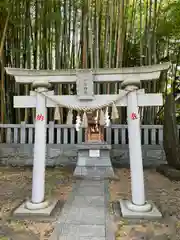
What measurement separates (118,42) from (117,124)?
181 cm

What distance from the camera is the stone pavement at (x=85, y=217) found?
7.38ft

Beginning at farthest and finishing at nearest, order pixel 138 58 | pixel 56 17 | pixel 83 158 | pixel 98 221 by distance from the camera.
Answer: pixel 138 58
pixel 56 17
pixel 83 158
pixel 98 221

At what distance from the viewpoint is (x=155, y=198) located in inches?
134

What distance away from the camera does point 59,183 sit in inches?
164

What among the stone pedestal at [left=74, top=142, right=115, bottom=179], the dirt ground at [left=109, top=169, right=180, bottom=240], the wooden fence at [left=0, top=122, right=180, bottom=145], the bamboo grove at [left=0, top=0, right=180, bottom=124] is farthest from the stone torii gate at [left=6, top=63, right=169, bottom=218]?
the wooden fence at [left=0, top=122, right=180, bottom=145]

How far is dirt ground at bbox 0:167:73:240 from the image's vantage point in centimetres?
238

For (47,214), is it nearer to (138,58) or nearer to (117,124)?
(117,124)

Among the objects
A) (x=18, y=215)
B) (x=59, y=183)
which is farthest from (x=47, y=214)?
(x=59, y=183)

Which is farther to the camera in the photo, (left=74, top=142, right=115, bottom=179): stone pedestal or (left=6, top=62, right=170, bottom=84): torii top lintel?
(left=74, top=142, right=115, bottom=179): stone pedestal

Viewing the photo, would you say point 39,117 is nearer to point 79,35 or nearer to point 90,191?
point 90,191

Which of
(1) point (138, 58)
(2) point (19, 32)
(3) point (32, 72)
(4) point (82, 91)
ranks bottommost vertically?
(4) point (82, 91)

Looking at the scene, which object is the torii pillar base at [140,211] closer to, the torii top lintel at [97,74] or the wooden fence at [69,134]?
the torii top lintel at [97,74]

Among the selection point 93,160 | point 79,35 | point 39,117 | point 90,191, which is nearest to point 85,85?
point 39,117

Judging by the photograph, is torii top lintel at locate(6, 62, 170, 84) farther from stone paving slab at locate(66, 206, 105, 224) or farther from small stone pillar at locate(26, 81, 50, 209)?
stone paving slab at locate(66, 206, 105, 224)
